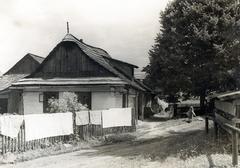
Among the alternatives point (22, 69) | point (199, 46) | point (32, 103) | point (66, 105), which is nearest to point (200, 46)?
point (199, 46)

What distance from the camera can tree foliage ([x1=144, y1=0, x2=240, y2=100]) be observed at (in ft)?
102

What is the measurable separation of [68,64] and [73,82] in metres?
2.15

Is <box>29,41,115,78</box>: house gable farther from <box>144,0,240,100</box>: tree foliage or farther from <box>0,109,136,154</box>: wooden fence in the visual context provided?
<box>144,0,240,100</box>: tree foliage

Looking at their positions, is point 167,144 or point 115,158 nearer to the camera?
point 115,158

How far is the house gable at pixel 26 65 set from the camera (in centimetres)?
4491

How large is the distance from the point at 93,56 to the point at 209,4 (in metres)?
10.3

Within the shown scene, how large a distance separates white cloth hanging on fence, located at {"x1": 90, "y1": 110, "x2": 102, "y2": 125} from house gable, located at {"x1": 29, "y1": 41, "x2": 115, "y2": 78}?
256 inches

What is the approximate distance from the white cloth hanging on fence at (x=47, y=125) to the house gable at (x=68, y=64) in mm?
9083

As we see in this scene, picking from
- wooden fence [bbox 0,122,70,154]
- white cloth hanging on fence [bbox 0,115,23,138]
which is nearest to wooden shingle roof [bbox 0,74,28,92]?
wooden fence [bbox 0,122,70,154]

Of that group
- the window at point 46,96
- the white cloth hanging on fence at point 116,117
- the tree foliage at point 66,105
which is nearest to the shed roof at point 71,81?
the window at point 46,96

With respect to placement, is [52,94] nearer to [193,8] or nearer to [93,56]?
[93,56]

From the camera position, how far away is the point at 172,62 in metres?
34.0

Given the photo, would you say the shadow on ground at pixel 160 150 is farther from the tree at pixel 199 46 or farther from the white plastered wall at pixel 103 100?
the tree at pixel 199 46

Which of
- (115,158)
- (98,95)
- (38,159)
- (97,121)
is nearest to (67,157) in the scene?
(38,159)
